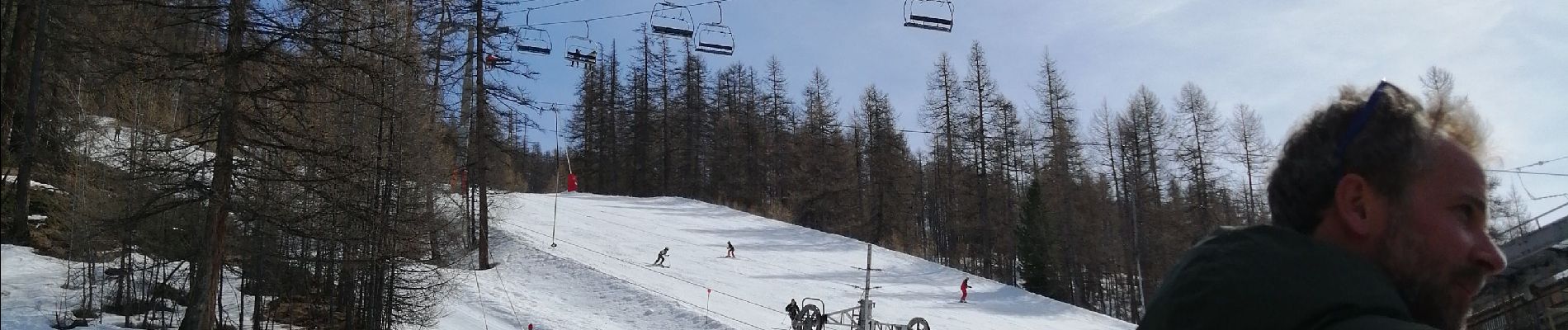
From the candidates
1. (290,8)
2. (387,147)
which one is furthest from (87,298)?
(290,8)

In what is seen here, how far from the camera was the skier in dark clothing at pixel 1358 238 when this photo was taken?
3.18 feet

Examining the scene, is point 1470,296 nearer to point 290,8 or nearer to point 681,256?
point 290,8

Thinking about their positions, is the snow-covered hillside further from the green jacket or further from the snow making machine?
the green jacket

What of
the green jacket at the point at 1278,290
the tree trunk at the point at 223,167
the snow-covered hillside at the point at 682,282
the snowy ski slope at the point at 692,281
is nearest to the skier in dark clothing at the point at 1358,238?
the green jacket at the point at 1278,290

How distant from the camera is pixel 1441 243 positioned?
1.11 m

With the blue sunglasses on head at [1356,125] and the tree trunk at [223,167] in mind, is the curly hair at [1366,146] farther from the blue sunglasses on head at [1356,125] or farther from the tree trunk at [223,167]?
the tree trunk at [223,167]

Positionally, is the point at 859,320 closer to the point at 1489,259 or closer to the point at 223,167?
the point at 223,167

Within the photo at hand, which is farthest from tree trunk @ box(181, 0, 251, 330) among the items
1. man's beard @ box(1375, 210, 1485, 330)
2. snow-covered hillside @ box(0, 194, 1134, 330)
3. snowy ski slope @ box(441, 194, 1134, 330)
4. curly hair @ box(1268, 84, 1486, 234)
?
man's beard @ box(1375, 210, 1485, 330)

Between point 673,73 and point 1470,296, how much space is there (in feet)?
207

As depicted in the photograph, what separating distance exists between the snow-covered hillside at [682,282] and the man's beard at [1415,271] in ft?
46.1

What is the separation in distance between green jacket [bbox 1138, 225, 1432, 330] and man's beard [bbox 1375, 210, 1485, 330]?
0.07 meters

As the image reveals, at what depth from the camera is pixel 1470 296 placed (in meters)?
1.14

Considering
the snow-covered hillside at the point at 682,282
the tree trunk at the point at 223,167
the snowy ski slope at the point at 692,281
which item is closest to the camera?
the tree trunk at the point at 223,167

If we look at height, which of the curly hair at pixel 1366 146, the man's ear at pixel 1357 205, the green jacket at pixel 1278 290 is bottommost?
the green jacket at pixel 1278 290
